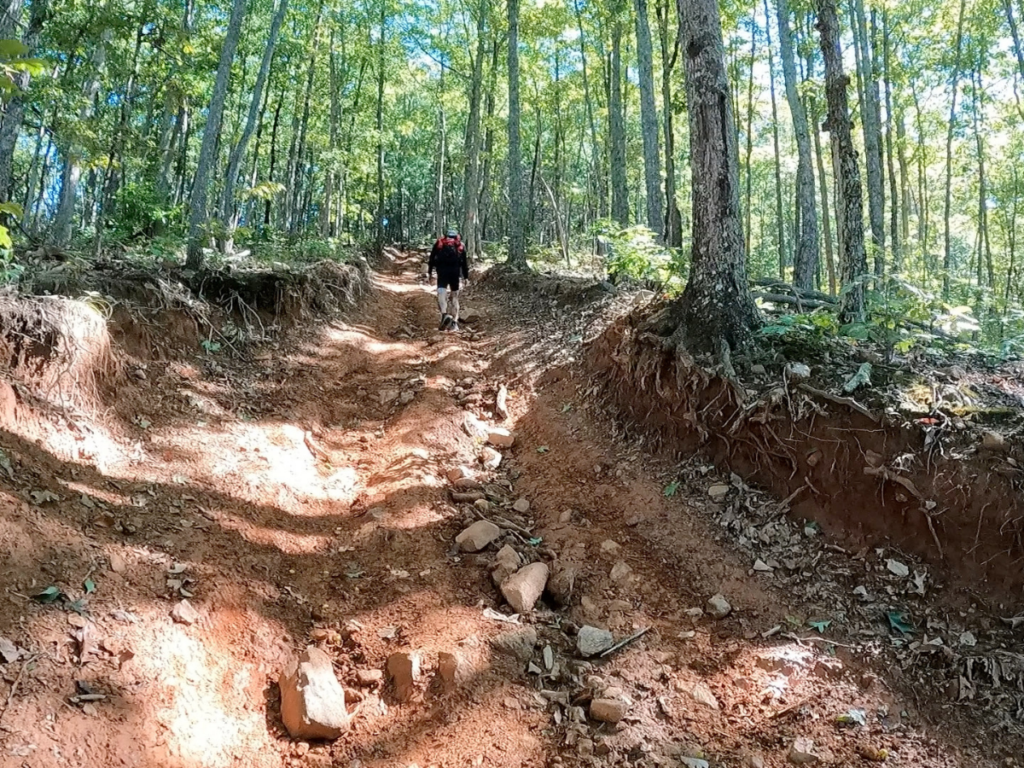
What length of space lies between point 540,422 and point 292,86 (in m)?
22.1

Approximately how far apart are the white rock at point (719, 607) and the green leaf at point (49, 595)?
3783 mm

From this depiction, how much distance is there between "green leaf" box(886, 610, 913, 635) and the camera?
141 inches

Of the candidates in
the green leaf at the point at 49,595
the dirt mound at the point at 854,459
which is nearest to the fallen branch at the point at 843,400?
the dirt mound at the point at 854,459

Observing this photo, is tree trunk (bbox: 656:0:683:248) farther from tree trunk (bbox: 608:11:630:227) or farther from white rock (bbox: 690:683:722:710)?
white rock (bbox: 690:683:722:710)

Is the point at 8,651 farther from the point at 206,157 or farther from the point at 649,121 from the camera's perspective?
the point at 649,121

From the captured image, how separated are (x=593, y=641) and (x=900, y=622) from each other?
182cm

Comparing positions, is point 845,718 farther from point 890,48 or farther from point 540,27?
point 890,48

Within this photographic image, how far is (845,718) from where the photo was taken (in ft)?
10.5

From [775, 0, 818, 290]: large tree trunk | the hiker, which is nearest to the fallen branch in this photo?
the hiker

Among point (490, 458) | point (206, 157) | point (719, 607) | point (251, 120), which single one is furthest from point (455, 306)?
point (719, 607)

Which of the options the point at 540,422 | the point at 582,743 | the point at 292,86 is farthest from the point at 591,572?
the point at 292,86

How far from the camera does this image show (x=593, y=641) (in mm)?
3740

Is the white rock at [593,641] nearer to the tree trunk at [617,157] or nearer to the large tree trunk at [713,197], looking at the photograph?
the large tree trunk at [713,197]

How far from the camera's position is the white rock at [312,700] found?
10.3 feet
